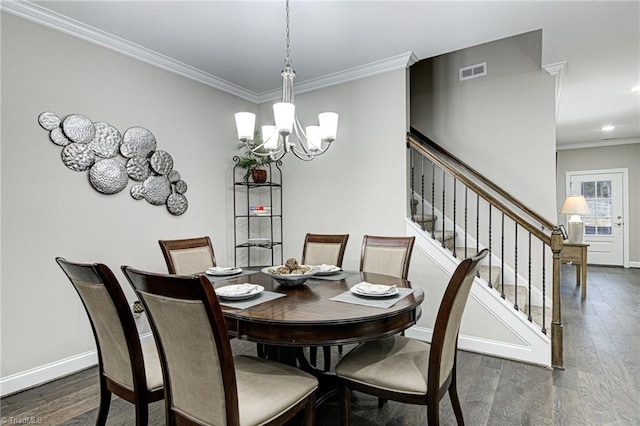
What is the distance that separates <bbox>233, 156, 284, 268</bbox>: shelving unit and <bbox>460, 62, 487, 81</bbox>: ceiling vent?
239 centimetres

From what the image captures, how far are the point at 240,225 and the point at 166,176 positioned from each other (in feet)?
3.69

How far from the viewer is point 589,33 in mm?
2906

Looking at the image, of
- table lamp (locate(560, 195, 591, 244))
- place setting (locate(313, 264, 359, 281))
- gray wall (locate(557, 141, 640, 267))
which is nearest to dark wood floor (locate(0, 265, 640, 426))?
place setting (locate(313, 264, 359, 281))

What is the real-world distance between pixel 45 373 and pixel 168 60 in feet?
9.19

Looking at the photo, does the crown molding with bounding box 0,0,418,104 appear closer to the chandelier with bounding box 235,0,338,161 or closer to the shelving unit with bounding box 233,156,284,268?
the shelving unit with bounding box 233,156,284,268

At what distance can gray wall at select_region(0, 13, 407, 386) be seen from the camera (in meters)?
2.48

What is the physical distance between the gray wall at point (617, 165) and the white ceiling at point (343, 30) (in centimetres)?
444

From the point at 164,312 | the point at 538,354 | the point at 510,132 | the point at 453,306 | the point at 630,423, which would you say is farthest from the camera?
the point at 510,132

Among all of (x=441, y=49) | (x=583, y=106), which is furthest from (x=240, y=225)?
(x=583, y=106)

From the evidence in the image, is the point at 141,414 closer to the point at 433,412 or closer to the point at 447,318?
the point at 433,412

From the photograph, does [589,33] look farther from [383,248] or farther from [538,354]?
[538,354]

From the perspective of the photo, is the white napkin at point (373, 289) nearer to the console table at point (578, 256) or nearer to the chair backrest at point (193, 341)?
the chair backrest at point (193, 341)

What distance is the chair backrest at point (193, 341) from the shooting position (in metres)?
1.19

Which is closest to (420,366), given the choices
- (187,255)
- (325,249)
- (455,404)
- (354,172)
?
(455,404)
